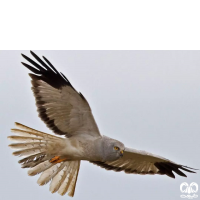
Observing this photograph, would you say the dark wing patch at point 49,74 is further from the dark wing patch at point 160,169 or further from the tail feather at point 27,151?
the dark wing patch at point 160,169

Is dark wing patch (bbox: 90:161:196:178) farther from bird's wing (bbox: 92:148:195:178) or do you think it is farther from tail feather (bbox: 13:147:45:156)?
tail feather (bbox: 13:147:45:156)

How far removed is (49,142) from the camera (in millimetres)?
9891

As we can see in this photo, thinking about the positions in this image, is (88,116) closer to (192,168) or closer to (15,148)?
(15,148)

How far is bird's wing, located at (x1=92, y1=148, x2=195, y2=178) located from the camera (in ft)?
36.2

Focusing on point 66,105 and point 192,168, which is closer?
point 66,105


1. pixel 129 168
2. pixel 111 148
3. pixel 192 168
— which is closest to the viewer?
pixel 111 148

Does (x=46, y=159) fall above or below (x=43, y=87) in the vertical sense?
below

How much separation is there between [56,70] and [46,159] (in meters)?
1.85

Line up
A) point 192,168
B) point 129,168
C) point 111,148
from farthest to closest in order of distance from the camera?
point 129,168 < point 192,168 < point 111,148

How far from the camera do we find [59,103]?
A: 9.79 meters

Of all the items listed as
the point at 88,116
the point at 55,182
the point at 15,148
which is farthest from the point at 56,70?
the point at 55,182

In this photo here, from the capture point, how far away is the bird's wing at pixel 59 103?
955cm

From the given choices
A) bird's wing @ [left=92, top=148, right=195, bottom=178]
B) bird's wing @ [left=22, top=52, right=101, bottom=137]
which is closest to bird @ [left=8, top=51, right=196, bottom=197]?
bird's wing @ [left=22, top=52, right=101, bottom=137]

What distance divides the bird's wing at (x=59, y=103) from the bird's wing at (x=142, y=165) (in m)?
1.50
